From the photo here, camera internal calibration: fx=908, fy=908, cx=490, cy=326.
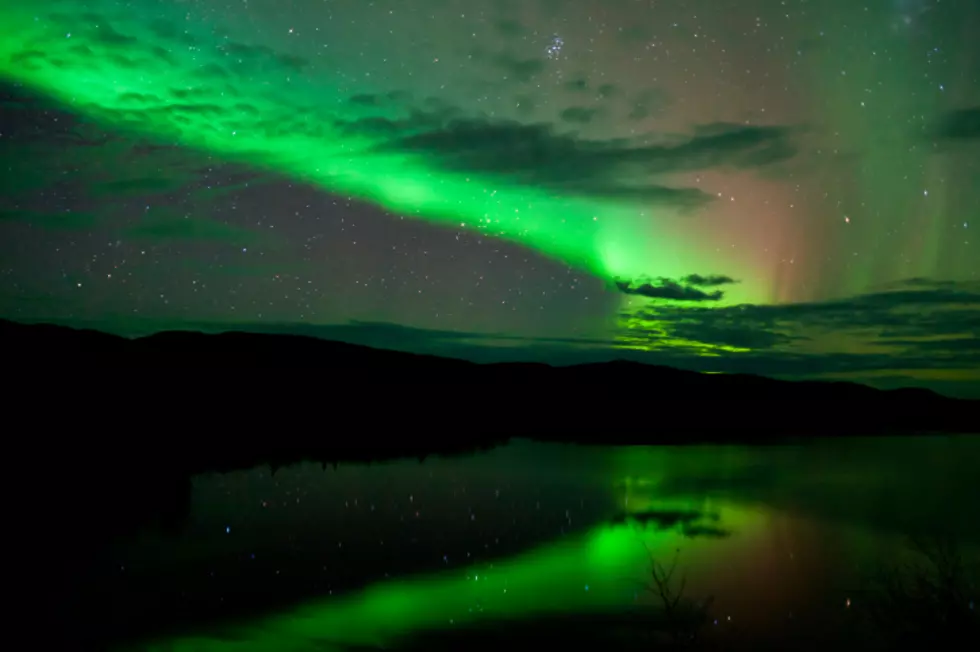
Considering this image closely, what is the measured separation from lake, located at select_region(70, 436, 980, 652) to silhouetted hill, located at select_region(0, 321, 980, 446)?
776 cm

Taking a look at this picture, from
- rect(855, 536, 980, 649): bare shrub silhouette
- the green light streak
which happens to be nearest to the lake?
the green light streak

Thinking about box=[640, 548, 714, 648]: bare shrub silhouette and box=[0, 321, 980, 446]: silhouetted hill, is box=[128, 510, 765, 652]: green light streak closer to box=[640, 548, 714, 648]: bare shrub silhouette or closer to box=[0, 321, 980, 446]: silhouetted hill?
box=[640, 548, 714, 648]: bare shrub silhouette

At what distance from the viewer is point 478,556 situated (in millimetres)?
13984

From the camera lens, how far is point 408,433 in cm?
4809

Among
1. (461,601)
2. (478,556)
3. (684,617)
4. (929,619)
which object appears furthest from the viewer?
(478,556)

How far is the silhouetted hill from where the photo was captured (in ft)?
105

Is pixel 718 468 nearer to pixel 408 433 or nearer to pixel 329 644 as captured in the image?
pixel 408 433

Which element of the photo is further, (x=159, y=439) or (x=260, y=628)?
(x=159, y=439)

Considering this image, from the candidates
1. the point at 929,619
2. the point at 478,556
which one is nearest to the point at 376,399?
the point at 478,556

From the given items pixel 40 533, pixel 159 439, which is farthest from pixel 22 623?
pixel 159 439

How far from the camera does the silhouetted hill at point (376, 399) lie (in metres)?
31.9

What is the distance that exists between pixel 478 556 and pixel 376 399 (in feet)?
175

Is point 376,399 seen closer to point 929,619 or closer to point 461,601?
point 461,601

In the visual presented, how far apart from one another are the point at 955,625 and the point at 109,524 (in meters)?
12.7
